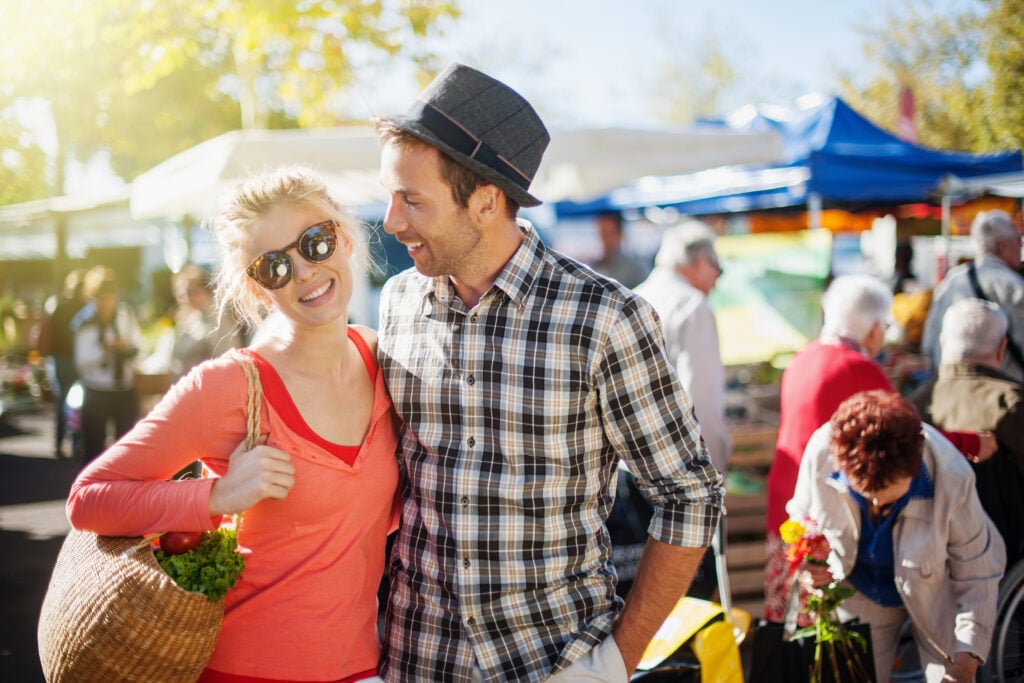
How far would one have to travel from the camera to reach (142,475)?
1729 millimetres

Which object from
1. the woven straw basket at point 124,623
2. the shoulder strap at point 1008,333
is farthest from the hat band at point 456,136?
the shoulder strap at point 1008,333

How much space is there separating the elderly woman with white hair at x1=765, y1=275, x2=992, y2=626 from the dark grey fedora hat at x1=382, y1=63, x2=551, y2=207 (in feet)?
8.31

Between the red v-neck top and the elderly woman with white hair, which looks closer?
→ the red v-neck top

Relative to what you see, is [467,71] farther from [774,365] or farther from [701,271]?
[774,365]

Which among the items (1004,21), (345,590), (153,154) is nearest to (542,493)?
(345,590)

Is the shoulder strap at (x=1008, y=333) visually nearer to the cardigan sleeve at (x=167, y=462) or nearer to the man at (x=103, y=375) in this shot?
the cardigan sleeve at (x=167, y=462)

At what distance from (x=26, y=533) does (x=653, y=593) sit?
613cm

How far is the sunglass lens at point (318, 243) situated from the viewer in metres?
1.91

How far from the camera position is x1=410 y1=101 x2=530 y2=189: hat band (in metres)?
1.80

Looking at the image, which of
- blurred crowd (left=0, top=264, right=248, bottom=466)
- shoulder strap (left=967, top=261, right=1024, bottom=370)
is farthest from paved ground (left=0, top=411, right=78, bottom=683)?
shoulder strap (left=967, top=261, right=1024, bottom=370)

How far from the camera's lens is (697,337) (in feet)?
15.0

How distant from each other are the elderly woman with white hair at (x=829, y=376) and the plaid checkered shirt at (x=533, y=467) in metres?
2.22

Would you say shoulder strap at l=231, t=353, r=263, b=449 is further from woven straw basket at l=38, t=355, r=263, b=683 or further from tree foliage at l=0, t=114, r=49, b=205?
tree foliage at l=0, t=114, r=49, b=205

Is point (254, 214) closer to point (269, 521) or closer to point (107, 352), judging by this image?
point (269, 521)
